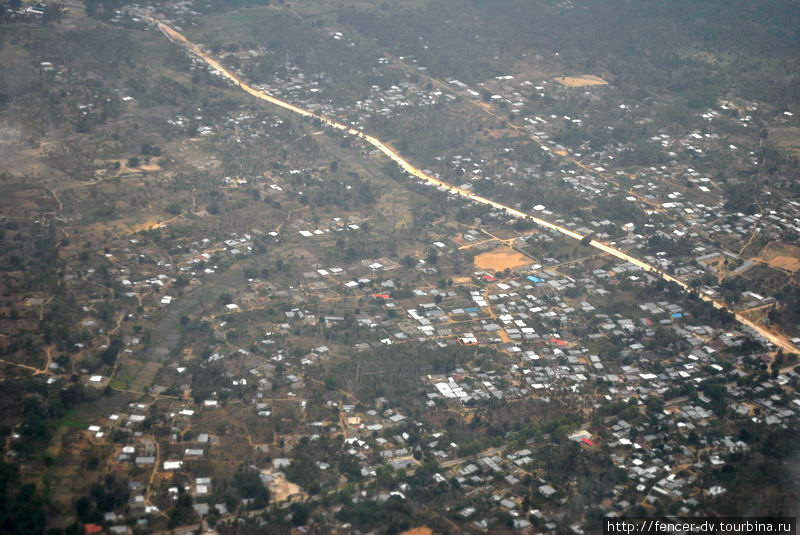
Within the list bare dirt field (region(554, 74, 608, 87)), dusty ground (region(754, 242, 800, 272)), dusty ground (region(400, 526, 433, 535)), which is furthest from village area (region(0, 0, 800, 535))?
Result: bare dirt field (region(554, 74, 608, 87))

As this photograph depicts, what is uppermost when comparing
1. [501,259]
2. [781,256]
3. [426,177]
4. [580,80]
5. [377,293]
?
[580,80]

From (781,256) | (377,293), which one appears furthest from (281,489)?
(781,256)

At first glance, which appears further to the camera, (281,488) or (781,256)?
(781,256)

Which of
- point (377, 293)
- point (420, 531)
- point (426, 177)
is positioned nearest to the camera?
point (420, 531)

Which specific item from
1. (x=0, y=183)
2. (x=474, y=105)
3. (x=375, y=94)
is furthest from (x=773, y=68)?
(x=0, y=183)

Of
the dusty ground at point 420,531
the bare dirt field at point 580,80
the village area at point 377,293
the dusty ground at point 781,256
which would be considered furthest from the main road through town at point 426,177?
the dusty ground at point 420,531

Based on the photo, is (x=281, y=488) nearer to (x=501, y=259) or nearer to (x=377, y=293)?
(x=377, y=293)

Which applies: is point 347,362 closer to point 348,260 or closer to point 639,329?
point 348,260
